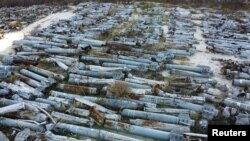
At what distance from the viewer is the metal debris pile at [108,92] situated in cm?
958

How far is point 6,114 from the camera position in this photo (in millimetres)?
10156

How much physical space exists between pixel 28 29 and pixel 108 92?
36.1 feet

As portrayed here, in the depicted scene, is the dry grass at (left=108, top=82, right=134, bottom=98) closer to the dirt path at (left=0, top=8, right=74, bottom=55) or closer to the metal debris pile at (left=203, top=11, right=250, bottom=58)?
the metal debris pile at (left=203, top=11, right=250, bottom=58)

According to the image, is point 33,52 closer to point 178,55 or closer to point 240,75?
point 178,55

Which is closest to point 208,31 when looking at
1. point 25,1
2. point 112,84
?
point 112,84

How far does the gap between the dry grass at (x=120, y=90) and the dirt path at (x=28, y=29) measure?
6.91 m

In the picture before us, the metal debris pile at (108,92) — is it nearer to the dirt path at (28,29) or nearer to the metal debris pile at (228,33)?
the dirt path at (28,29)

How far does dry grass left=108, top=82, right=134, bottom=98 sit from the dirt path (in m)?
6.91

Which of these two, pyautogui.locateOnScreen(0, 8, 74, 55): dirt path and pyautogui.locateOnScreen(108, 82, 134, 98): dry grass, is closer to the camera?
pyautogui.locateOnScreen(108, 82, 134, 98): dry grass

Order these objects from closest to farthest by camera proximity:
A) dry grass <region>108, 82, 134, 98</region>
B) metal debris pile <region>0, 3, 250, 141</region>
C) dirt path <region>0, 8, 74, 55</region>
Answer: metal debris pile <region>0, 3, 250, 141</region> → dry grass <region>108, 82, 134, 98</region> → dirt path <region>0, 8, 74, 55</region>

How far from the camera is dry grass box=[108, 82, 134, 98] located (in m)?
11.3

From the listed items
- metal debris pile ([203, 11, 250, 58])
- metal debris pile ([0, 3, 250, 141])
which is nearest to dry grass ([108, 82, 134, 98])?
metal debris pile ([0, 3, 250, 141])

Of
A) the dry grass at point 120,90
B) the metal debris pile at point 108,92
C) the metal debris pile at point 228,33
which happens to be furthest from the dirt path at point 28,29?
the metal debris pile at point 228,33

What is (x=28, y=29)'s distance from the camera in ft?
68.0
